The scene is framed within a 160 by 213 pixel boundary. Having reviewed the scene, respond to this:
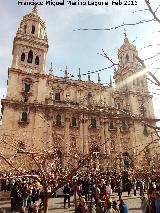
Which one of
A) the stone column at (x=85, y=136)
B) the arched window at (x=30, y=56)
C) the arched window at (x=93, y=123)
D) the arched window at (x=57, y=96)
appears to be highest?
the arched window at (x=30, y=56)

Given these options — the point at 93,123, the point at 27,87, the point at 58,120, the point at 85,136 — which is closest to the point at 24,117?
the point at 27,87

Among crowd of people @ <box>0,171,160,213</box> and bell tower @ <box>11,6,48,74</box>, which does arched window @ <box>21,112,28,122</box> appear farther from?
crowd of people @ <box>0,171,160,213</box>

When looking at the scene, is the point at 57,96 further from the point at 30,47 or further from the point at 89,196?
the point at 89,196

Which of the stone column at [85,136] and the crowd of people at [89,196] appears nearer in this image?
the crowd of people at [89,196]

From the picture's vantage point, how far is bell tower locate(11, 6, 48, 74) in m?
38.5

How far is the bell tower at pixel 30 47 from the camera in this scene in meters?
38.5

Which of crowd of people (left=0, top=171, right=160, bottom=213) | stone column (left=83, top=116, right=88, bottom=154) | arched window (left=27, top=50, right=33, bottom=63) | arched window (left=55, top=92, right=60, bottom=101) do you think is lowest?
crowd of people (left=0, top=171, right=160, bottom=213)

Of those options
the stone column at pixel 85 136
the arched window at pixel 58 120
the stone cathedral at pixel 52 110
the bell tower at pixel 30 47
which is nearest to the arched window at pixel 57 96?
the stone cathedral at pixel 52 110

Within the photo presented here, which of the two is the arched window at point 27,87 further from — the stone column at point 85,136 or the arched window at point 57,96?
the stone column at point 85,136

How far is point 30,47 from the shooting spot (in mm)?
40062

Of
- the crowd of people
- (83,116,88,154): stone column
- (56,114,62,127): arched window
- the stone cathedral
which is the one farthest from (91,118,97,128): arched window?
the crowd of people

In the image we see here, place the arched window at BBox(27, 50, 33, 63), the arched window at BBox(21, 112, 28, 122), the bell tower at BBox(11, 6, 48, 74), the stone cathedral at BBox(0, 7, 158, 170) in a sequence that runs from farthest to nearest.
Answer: the arched window at BBox(27, 50, 33, 63) < the bell tower at BBox(11, 6, 48, 74) < the arched window at BBox(21, 112, 28, 122) < the stone cathedral at BBox(0, 7, 158, 170)

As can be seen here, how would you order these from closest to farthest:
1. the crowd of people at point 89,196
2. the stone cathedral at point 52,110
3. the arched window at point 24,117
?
the crowd of people at point 89,196
the stone cathedral at point 52,110
the arched window at point 24,117

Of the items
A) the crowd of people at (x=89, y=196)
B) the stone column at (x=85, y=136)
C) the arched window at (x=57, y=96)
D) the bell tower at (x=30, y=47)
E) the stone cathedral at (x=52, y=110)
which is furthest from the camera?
the arched window at (x=57, y=96)
